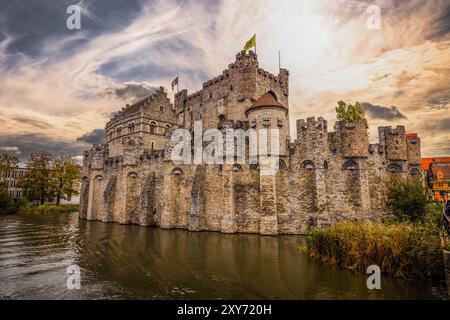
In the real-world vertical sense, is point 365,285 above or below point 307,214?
below

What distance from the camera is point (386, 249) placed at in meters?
10.2

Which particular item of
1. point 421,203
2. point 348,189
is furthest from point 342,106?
point 421,203

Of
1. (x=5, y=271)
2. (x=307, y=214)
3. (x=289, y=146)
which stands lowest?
(x=5, y=271)

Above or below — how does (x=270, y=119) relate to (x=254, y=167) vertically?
above

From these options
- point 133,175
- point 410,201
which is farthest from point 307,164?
point 133,175

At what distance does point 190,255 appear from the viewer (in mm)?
13203

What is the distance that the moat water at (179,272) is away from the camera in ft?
27.0

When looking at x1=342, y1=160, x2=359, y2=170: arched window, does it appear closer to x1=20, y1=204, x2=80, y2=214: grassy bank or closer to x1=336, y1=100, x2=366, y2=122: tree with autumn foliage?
x1=336, y1=100, x2=366, y2=122: tree with autumn foliage

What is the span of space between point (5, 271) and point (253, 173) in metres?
15.7

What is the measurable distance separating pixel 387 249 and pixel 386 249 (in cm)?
4

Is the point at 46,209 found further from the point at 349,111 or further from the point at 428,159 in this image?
the point at 428,159

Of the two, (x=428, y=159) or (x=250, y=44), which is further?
(x=428, y=159)

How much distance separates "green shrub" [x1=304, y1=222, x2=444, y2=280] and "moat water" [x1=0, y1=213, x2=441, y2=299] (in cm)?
65
